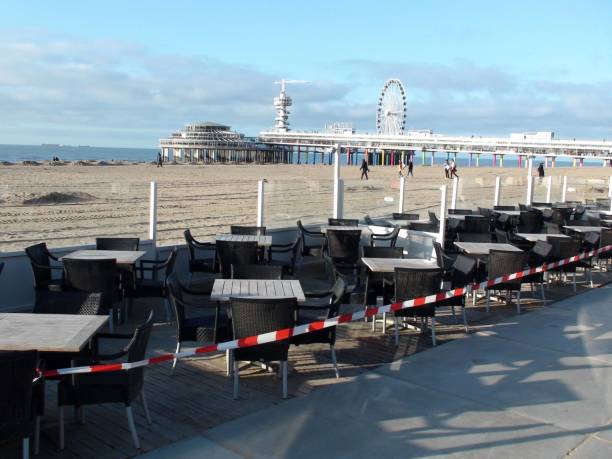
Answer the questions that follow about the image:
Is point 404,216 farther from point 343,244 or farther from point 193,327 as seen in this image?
point 193,327

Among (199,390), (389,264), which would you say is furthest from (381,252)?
(199,390)

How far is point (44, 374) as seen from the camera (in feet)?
12.2

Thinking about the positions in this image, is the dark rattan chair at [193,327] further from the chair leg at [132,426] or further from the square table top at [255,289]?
the chair leg at [132,426]

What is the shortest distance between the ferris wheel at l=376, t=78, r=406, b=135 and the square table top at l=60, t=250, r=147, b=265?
→ 104645 mm

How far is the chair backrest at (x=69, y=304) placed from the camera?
14.9 feet

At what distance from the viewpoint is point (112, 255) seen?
693 cm

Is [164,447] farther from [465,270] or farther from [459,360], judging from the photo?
[465,270]

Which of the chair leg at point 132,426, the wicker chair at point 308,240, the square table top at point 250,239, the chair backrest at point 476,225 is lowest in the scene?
the chair leg at point 132,426

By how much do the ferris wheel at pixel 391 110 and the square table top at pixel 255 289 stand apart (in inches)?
4164

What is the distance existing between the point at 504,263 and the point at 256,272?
302 centimetres

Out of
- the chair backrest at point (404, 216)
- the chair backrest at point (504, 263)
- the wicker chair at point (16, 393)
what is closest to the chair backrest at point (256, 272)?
the chair backrest at point (504, 263)

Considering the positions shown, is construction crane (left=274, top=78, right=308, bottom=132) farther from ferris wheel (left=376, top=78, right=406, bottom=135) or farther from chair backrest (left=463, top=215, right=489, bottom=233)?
chair backrest (left=463, top=215, right=489, bottom=233)

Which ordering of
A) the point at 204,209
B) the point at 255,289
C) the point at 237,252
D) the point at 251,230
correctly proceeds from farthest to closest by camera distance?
the point at 204,209
the point at 251,230
the point at 237,252
the point at 255,289

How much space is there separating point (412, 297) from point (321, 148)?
5278 inches
